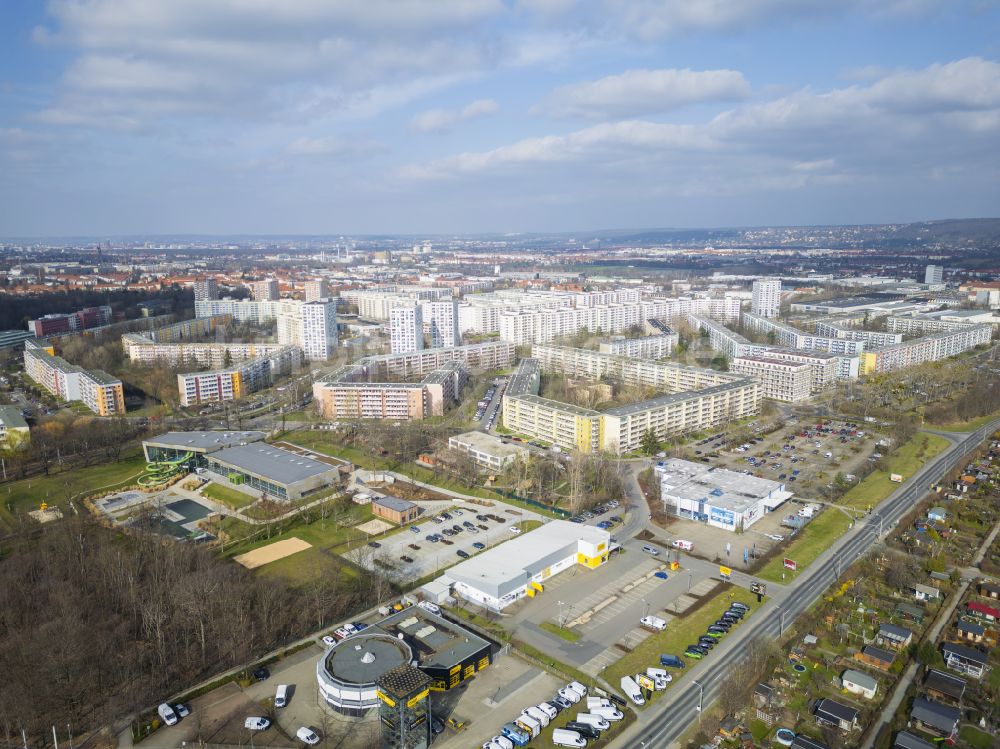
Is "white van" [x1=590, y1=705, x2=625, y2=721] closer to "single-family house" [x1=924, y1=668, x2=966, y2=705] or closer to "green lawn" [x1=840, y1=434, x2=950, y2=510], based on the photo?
"single-family house" [x1=924, y1=668, x2=966, y2=705]

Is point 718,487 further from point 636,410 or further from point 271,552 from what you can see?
point 271,552

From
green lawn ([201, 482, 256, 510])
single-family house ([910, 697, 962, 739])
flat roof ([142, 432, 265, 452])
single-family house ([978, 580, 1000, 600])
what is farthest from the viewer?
flat roof ([142, 432, 265, 452])

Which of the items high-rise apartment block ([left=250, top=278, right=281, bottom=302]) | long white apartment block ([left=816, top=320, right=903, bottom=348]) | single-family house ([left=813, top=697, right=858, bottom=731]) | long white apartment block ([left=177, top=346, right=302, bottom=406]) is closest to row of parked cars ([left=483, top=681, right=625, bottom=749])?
single-family house ([left=813, top=697, right=858, bottom=731])

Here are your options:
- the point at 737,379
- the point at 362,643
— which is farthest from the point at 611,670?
the point at 737,379

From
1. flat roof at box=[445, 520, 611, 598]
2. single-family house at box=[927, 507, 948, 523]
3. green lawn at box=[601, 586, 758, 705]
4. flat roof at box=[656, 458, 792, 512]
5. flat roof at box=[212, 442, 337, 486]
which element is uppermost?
flat roof at box=[212, 442, 337, 486]

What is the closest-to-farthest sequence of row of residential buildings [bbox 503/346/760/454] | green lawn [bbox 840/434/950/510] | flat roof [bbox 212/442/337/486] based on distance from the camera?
green lawn [bbox 840/434/950/510] < flat roof [bbox 212/442/337/486] < row of residential buildings [bbox 503/346/760/454]

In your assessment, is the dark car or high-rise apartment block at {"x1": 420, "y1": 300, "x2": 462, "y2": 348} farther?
high-rise apartment block at {"x1": 420, "y1": 300, "x2": 462, "y2": 348}

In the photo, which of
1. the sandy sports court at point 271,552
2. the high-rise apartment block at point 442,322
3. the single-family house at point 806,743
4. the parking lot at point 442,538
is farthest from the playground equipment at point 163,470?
the high-rise apartment block at point 442,322

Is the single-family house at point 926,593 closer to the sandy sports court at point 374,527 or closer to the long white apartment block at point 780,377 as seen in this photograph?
the sandy sports court at point 374,527
